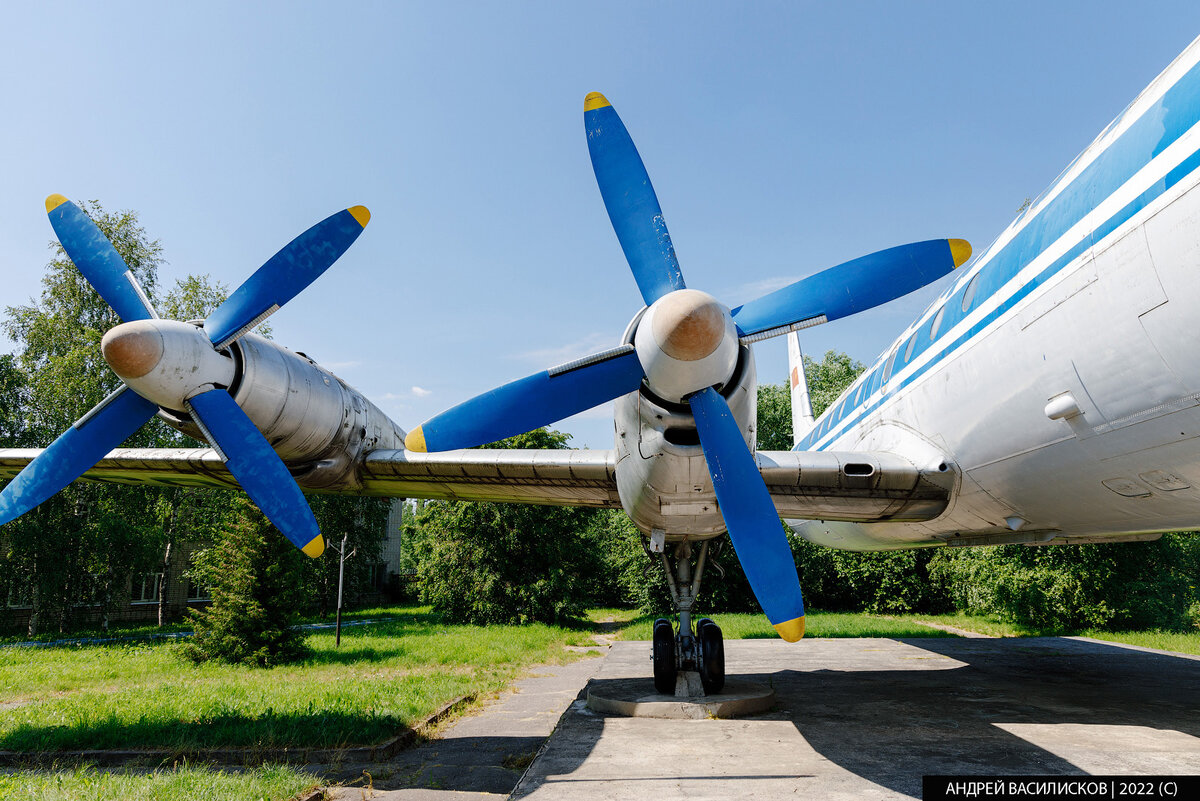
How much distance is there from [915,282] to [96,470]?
1116 centimetres

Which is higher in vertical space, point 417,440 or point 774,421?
point 774,421

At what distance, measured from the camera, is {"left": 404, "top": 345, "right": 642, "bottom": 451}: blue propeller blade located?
223 inches

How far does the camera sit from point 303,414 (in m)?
7.69

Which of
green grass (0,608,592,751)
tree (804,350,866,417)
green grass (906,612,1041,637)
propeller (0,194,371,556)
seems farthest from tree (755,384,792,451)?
propeller (0,194,371,556)

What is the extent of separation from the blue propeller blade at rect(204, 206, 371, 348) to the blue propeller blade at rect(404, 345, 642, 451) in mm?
2669

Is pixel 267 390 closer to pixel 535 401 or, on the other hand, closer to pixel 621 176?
pixel 535 401

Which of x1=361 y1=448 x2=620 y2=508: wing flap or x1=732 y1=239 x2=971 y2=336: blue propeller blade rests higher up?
x1=732 y1=239 x2=971 y2=336: blue propeller blade

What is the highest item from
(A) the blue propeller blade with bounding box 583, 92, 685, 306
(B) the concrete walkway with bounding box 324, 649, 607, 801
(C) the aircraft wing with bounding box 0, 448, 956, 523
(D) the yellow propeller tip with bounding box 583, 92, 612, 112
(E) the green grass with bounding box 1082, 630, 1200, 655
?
(D) the yellow propeller tip with bounding box 583, 92, 612, 112

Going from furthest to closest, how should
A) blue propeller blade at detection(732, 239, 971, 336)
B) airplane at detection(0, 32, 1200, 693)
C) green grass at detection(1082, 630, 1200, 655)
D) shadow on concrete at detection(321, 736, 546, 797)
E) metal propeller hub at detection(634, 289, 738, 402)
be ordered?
green grass at detection(1082, 630, 1200, 655) < shadow on concrete at detection(321, 736, 546, 797) < blue propeller blade at detection(732, 239, 971, 336) < metal propeller hub at detection(634, 289, 738, 402) < airplane at detection(0, 32, 1200, 693)

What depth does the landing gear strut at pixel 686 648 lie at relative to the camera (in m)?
8.31

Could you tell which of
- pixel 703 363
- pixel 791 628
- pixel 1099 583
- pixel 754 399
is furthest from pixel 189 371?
pixel 1099 583

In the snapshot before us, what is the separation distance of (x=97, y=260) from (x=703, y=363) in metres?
Result: 7.08

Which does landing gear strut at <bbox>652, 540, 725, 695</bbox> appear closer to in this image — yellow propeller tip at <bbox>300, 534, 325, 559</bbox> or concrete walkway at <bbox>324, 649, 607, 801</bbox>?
concrete walkway at <bbox>324, 649, 607, 801</bbox>

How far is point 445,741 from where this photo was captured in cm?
841
